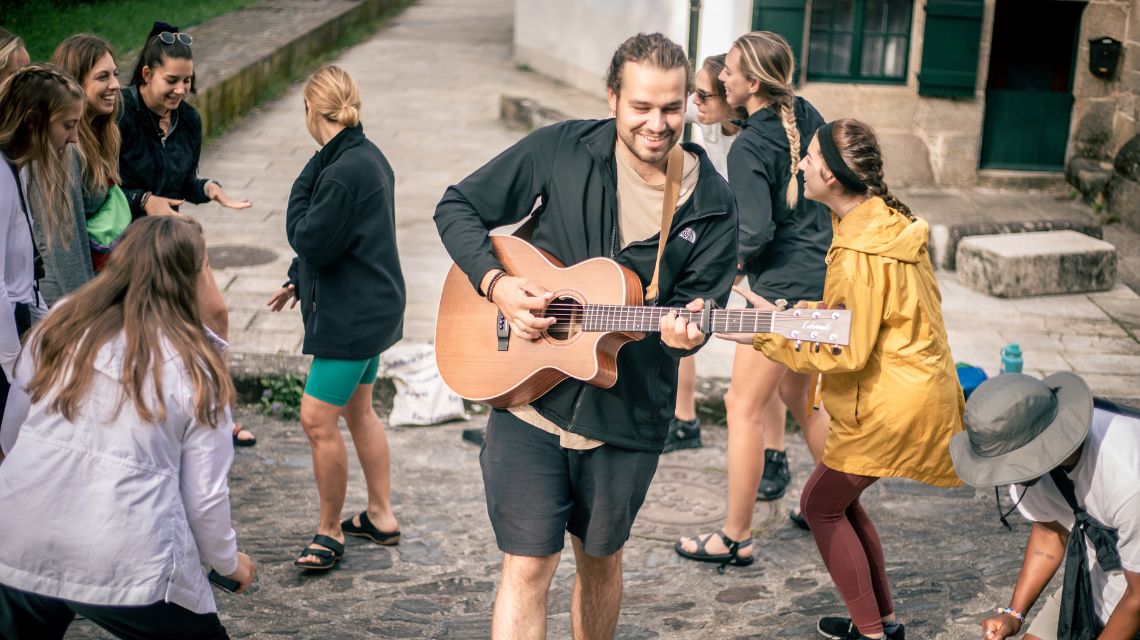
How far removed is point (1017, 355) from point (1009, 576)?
7.09ft

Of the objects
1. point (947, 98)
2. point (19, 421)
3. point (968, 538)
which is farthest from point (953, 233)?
point (19, 421)

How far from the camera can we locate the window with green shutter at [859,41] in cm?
1171

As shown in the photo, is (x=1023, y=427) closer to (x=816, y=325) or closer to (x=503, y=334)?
(x=816, y=325)

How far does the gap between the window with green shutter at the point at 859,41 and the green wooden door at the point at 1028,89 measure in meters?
0.95

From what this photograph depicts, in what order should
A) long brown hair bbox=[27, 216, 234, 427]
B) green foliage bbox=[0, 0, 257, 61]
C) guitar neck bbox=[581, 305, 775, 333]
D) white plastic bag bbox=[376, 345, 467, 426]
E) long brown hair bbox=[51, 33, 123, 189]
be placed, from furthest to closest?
green foliage bbox=[0, 0, 257, 61] → white plastic bag bbox=[376, 345, 467, 426] → long brown hair bbox=[51, 33, 123, 189] → guitar neck bbox=[581, 305, 775, 333] → long brown hair bbox=[27, 216, 234, 427]

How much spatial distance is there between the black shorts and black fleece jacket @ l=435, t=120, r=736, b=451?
0.09 meters

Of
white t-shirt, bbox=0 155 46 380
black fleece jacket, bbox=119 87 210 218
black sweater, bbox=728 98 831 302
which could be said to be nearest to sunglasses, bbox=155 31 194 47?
black fleece jacket, bbox=119 87 210 218

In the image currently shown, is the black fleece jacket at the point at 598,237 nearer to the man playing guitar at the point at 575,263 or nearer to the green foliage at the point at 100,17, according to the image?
the man playing guitar at the point at 575,263

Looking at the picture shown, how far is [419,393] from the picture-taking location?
22.5 feet

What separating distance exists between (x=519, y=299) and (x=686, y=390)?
293 centimetres

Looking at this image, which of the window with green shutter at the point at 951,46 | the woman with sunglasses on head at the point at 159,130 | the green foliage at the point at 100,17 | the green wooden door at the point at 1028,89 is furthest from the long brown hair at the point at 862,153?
the green foliage at the point at 100,17

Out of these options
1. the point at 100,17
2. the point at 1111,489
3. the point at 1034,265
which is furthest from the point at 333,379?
the point at 100,17

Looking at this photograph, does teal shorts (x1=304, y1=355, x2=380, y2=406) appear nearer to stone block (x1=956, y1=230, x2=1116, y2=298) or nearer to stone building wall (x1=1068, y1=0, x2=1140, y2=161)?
stone block (x1=956, y1=230, x2=1116, y2=298)

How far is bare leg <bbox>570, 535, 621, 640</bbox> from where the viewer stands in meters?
4.09
